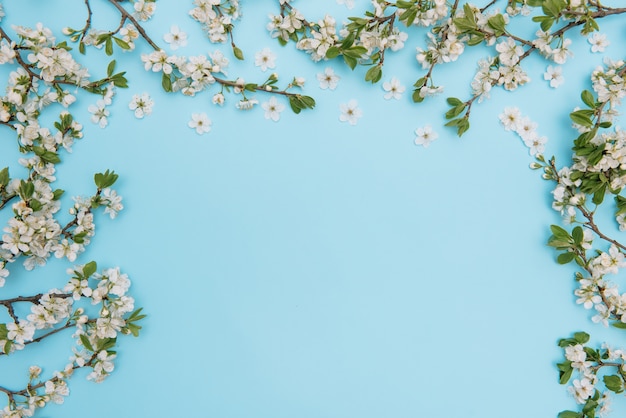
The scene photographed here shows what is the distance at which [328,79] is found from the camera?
1694 mm

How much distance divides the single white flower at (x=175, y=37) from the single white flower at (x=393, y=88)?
0.61 metres

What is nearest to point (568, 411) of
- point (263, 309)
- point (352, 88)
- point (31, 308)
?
point (263, 309)

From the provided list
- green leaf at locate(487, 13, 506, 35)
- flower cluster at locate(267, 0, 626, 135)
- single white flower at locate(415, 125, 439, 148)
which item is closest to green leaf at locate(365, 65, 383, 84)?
flower cluster at locate(267, 0, 626, 135)

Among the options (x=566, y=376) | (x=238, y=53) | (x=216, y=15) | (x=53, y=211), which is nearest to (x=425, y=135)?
(x=238, y=53)

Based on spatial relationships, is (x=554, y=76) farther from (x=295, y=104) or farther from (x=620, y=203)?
(x=295, y=104)

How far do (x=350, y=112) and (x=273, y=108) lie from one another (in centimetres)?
23

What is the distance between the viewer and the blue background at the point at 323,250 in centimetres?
169

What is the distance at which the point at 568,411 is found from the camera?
1732 mm

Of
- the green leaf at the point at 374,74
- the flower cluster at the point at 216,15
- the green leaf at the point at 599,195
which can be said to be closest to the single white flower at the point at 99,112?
the flower cluster at the point at 216,15

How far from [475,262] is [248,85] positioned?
864 mm

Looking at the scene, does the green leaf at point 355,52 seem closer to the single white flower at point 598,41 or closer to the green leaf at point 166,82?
the green leaf at point 166,82

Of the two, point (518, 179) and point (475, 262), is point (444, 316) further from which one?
point (518, 179)

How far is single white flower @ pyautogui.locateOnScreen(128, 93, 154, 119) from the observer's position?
167 centimetres

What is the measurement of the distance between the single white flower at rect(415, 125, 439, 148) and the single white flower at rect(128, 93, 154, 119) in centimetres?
79
